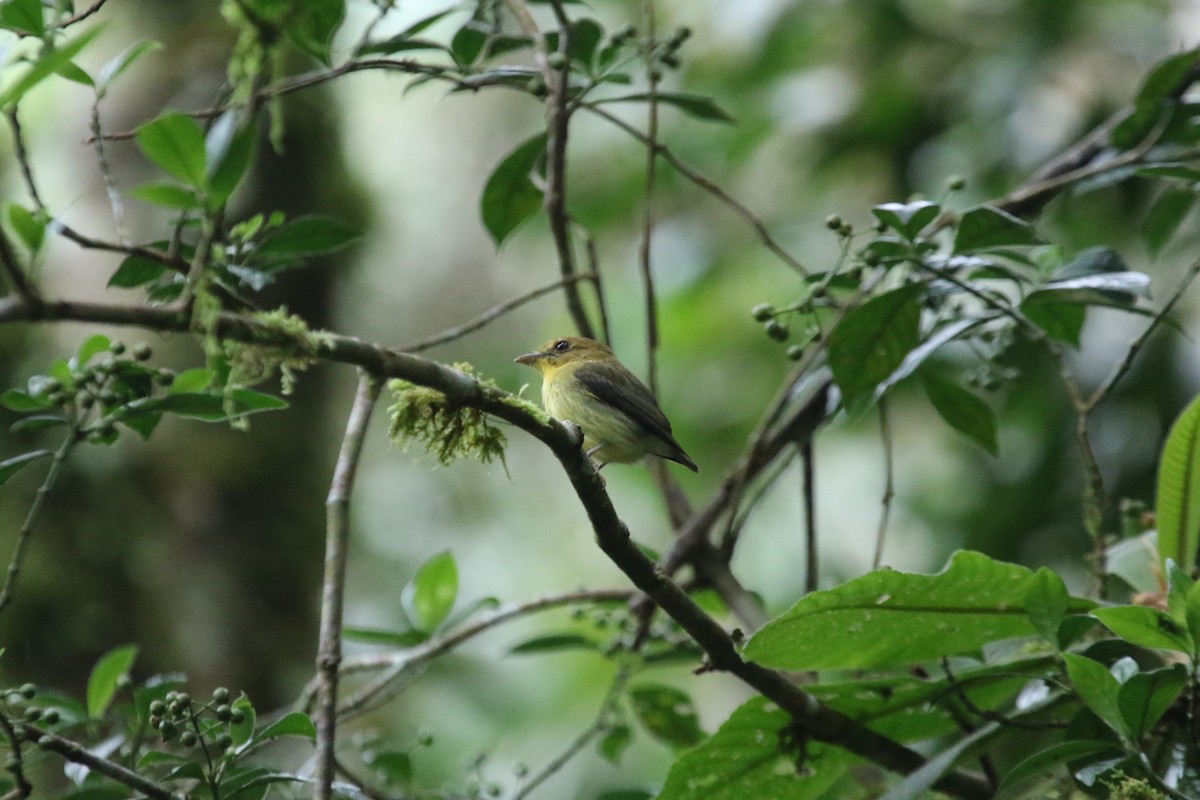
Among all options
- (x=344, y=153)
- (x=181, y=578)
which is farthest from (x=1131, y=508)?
(x=344, y=153)

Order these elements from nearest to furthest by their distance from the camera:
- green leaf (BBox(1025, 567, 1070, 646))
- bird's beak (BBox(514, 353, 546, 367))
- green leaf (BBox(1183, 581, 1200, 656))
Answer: green leaf (BBox(1183, 581, 1200, 656))
green leaf (BBox(1025, 567, 1070, 646))
bird's beak (BBox(514, 353, 546, 367))

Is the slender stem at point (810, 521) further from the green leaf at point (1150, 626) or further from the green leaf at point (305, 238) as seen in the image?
the green leaf at point (305, 238)

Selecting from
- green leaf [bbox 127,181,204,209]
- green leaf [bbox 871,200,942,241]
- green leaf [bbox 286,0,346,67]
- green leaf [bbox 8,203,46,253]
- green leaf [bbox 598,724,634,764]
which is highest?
green leaf [bbox 286,0,346,67]

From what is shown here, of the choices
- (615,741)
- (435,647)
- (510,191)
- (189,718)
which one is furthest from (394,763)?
(510,191)

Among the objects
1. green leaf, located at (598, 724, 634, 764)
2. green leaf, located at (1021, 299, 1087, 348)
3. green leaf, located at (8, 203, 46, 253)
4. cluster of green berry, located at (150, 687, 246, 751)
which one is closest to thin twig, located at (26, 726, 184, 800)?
cluster of green berry, located at (150, 687, 246, 751)

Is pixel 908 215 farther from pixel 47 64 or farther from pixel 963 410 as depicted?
pixel 47 64

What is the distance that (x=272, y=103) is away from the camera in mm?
1979

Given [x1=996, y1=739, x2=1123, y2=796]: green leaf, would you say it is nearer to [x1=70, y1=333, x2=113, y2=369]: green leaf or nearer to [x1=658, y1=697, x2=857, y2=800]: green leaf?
[x1=658, y1=697, x2=857, y2=800]: green leaf

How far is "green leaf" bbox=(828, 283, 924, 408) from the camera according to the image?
2527 mm

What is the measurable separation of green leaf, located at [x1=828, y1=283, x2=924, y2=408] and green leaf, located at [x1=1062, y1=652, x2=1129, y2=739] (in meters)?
0.81

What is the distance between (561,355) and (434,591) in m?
1.34

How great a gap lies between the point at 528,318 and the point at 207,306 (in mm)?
7383

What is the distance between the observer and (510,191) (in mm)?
2842

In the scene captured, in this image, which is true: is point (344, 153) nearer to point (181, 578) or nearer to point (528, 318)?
point (181, 578)
